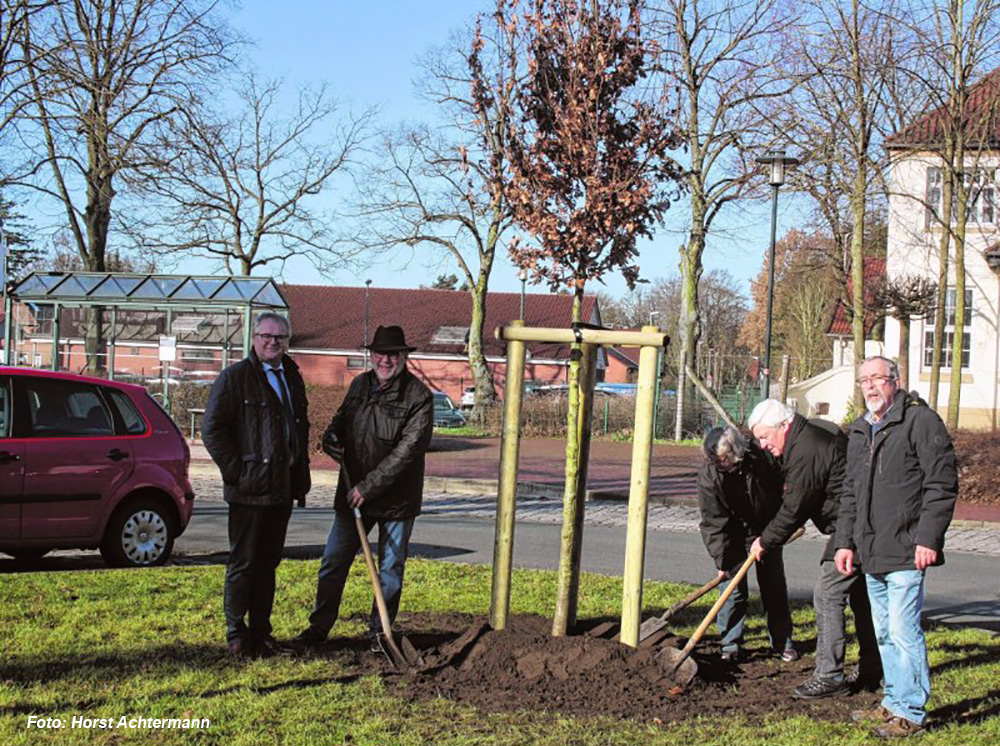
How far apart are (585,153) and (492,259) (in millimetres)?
31679

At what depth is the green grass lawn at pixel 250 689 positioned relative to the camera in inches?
198

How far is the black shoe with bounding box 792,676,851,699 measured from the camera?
593cm

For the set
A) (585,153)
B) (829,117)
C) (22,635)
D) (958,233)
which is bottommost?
(22,635)

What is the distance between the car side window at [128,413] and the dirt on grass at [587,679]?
3.87 meters

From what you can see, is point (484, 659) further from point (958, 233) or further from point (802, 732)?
point (958, 233)

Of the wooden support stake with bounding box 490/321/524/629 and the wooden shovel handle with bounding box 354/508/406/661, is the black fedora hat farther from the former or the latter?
the wooden shovel handle with bounding box 354/508/406/661

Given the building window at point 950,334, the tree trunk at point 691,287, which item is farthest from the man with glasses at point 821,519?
the building window at point 950,334

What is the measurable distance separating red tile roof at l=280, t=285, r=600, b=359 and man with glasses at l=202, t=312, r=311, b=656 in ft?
165

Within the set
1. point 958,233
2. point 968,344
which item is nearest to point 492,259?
point 968,344

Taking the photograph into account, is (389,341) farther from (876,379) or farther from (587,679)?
(876,379)

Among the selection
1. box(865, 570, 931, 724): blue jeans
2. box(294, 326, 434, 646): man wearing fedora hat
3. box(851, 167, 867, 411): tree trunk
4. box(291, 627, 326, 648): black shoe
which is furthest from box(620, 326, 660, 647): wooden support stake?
box(851, 167, 867, 411): tree trunk

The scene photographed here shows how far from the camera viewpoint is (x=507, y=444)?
257 inches

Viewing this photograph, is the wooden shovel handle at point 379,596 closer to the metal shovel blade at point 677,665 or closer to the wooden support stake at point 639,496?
the wooden support stake at point 639,496

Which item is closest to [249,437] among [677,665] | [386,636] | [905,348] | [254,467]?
[254,467]
